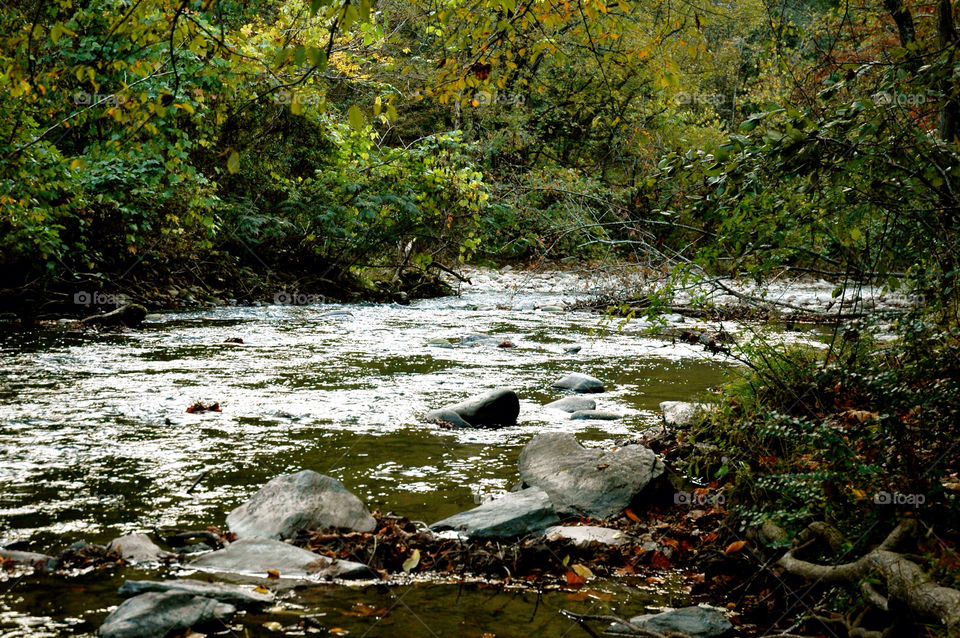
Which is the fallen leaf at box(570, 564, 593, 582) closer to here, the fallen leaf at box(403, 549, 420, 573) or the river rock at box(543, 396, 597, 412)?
the fallen leaf at box(403, 549, 420, 573)

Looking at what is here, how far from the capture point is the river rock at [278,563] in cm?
348

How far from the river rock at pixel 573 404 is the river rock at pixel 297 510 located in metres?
3.35

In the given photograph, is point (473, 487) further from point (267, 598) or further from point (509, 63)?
point (509, 63)

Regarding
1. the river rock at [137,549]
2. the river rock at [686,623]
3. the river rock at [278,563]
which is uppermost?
the river rock at [137,549]

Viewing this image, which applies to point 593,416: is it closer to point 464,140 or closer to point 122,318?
point 122,318

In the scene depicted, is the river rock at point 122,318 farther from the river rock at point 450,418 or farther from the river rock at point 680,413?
the river rock at point 680,413

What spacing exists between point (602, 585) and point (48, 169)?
865 cm

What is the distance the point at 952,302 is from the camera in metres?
3.66

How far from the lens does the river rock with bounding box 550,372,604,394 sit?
8.18 m

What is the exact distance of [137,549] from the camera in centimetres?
361

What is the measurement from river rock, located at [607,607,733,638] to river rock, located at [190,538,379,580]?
1206 millimetres
